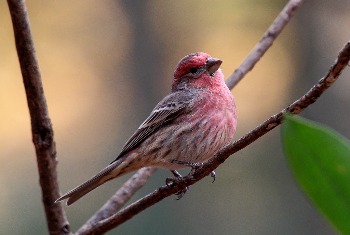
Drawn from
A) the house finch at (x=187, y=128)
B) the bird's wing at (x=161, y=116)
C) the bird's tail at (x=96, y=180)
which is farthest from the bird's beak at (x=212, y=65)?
the bird's tail at (x=96, y=180)

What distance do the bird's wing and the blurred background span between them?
2.04 m

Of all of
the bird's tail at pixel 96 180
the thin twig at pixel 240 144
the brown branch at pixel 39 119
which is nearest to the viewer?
the thin twig at pixel 240 144

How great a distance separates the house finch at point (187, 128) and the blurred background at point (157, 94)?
2.02 m

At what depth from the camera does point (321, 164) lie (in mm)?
435

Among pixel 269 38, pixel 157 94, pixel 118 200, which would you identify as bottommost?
pixel 118 200

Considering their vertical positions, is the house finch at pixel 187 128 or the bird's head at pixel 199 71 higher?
the bird's head at pixel 199 71

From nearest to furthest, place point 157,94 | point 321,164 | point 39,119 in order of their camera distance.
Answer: point 321,164
point 39,119
point 157,94

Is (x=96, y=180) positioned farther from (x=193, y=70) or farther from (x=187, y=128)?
(x=193, y=70)

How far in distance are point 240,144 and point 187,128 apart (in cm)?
202

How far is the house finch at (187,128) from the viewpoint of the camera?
3002mm

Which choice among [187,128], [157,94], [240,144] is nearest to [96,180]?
[187,128]

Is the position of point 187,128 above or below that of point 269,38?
below

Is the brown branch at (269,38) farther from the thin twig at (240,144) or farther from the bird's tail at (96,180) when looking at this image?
the thin twig at (240,144)

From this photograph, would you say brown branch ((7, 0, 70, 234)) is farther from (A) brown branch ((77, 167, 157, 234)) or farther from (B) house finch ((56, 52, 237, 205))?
(B) house finch ((56, 52, 237, 205))
